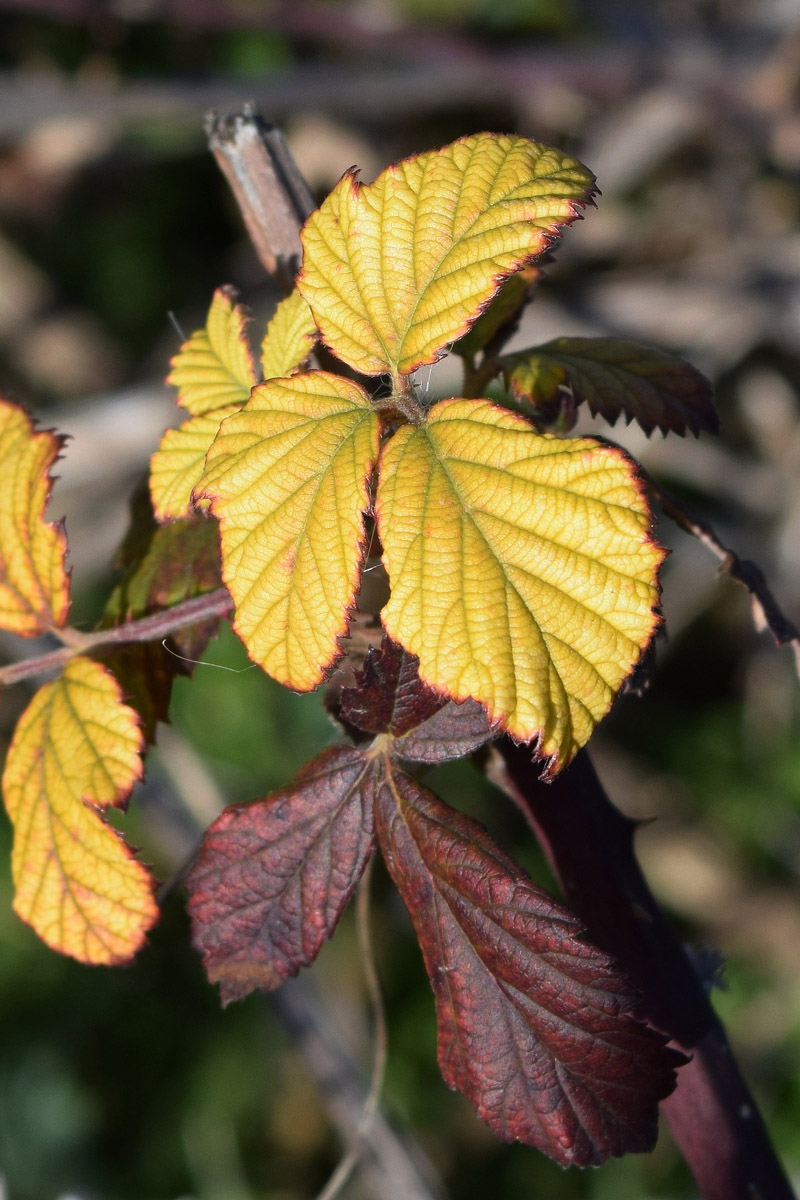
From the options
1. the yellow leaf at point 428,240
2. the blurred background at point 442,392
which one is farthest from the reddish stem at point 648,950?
the blurred background at point 442,392

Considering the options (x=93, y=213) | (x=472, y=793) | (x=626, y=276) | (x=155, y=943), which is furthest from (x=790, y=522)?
(x=93, y=213)

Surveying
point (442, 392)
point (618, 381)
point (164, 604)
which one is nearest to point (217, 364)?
point (164, 604)

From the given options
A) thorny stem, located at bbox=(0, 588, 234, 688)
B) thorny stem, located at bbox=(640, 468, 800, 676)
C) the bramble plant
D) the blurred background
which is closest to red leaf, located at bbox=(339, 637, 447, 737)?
the bramble plant

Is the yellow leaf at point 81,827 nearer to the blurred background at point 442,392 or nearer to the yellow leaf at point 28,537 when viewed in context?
the yellow leaf at point 28,537

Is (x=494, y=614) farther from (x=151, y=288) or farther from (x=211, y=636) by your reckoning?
(x=151, y=288)

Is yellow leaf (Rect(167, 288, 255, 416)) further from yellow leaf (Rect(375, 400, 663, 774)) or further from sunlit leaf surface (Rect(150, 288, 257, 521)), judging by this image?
yellow leaf (Rect(375, 400, 663, 774))

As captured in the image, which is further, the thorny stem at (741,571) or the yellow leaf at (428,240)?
the thorny stem at (741,571)

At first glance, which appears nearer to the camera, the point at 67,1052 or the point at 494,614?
the point at 494,614
